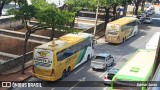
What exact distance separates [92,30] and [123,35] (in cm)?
596

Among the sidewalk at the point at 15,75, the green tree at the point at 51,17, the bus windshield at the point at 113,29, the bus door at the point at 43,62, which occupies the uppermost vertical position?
the green tree at the point at 51,17

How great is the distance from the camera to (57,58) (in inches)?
997

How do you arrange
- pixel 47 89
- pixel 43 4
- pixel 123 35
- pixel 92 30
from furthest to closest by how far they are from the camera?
pixel 92 30 < pixel 123 35 < pixel 43 4 < pixel 47 89

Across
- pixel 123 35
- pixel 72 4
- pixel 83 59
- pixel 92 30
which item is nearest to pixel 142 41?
pixel 123 35

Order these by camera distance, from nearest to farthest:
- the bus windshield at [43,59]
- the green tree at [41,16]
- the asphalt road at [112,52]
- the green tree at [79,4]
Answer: the bus windshield at [43,59]
the asphalt road at [112,52]
the green tree at [41,16]
the green tree at [79,4]

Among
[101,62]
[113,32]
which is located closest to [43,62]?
[101,62]

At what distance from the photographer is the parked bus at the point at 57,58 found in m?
25.0

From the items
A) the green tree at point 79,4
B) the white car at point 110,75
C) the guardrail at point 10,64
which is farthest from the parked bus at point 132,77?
the green tree at point 79,4

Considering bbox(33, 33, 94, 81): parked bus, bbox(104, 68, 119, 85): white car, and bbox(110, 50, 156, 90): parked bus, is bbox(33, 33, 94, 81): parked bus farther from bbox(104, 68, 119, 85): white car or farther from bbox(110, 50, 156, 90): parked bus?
bbox(110, 50, 156, 90): parked bus

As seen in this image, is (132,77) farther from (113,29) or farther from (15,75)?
(113,29)

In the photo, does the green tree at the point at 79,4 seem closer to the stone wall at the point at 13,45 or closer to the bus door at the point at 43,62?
the stone wall at the point at 13,45

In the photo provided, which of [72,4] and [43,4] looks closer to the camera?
[43,4]

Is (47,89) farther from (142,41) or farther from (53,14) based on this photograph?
(142,41)

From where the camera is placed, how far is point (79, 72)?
29375 millimetres
